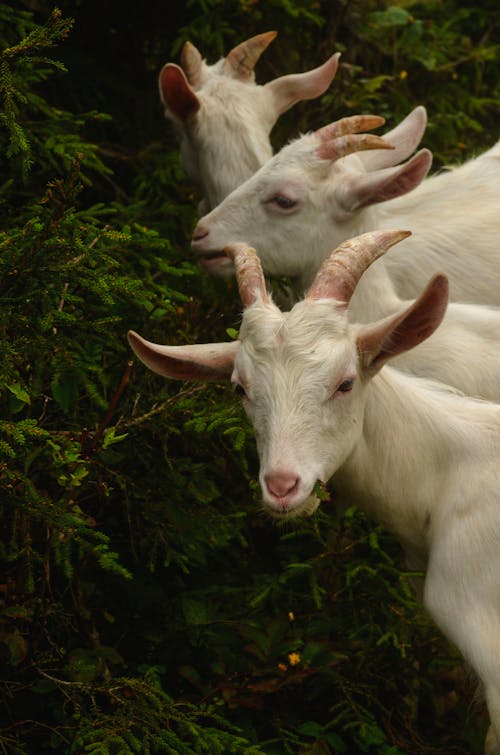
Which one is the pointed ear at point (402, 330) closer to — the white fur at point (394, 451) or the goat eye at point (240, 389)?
the white fur at point (394, 451)

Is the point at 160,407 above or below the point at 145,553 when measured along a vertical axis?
above

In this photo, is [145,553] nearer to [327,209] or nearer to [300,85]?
[327,209]

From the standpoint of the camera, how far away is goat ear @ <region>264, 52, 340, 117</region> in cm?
675

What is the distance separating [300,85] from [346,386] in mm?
3312

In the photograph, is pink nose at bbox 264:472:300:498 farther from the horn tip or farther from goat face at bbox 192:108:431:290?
goat face at bbox 192:108:431:290

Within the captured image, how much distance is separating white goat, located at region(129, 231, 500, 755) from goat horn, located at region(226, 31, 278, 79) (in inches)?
108

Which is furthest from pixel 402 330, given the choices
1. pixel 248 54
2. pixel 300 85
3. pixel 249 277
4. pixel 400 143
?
pixel 248 54

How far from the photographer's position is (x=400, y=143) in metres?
6.09

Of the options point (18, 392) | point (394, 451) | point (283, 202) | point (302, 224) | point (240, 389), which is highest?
point (18, 392)

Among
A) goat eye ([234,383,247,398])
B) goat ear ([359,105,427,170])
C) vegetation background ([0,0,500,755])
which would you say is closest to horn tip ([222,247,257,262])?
vegetation background ([0,0,500,755])

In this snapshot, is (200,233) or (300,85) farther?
(300,85)

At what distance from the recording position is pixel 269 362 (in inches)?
159

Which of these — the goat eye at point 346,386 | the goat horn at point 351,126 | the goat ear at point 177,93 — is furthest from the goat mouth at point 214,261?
the goat eye at point 346,386

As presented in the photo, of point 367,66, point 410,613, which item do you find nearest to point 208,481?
point 410,613
